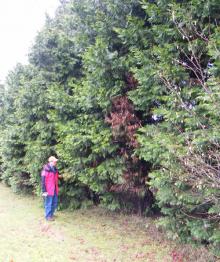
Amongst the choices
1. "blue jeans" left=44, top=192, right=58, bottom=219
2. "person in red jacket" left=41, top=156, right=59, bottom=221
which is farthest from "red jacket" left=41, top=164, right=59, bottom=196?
"blue jeans" left=44, top=192, right=58, bottom=219

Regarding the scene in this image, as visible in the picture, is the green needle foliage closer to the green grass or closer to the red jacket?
the red jacket

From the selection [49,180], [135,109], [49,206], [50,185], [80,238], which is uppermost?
[135,109]

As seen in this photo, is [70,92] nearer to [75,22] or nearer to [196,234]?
[75,22]

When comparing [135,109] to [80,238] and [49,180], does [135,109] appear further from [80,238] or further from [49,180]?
[49,180]

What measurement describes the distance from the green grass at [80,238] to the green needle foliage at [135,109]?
605 millimetres

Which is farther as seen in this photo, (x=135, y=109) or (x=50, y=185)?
(x=50, y=185)

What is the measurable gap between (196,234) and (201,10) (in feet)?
13.4

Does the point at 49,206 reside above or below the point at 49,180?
below

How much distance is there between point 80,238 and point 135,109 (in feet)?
11.1

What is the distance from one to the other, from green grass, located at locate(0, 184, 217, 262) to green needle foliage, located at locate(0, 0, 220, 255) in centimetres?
60

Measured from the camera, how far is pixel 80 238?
7695mm

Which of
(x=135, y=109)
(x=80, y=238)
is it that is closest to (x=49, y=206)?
(x=80, y=238)

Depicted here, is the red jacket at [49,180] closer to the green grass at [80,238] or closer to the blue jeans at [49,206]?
the blue jeans at [49,206]

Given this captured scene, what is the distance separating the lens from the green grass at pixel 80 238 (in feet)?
21.2
